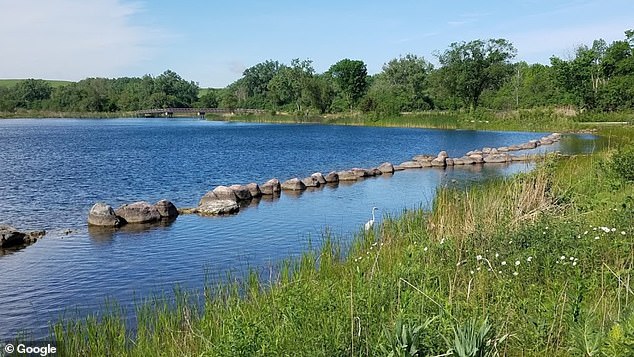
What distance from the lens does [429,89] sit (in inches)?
3930

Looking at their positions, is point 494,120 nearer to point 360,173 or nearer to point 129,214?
point 360,173

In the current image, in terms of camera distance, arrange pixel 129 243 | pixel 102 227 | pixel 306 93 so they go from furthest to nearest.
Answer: pixel 306 93 < pixel 102 227 < pixel 129 243

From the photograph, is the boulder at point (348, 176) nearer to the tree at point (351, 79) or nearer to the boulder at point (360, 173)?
the boulder at point (360, 173)

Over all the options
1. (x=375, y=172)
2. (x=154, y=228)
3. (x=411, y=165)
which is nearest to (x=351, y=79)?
(x=411, y=165)

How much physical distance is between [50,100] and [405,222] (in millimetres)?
162598

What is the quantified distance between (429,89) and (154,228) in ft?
291

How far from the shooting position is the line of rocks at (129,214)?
1686cm

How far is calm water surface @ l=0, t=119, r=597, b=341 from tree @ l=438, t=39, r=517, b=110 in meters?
52.1

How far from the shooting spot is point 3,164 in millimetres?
35938

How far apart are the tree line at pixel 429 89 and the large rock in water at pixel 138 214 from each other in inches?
2453

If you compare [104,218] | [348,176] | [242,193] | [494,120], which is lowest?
[348,176]

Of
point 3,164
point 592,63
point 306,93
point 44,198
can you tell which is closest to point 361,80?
point 306,93

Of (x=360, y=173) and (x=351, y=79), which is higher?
(x=351, y=79)

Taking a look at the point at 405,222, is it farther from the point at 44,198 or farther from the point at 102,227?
the point at 44,198
